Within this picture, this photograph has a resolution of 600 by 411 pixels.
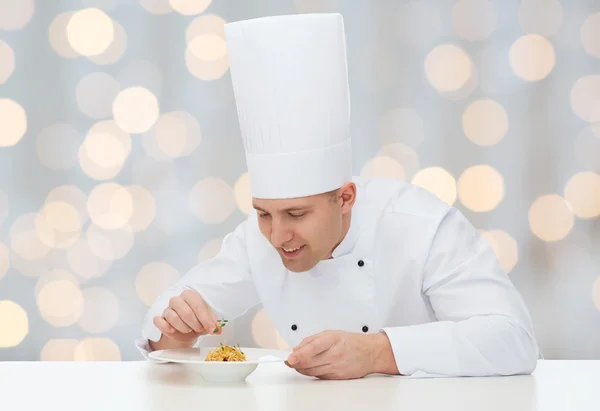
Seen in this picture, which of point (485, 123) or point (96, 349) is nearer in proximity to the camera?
point (485, 123)

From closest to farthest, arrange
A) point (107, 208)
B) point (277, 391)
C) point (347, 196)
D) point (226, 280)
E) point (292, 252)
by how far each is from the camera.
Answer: point (277, 391), point (292, 252), point (347, 196), point (226, 280), point (107, 208)

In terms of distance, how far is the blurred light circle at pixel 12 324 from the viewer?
3.53 m

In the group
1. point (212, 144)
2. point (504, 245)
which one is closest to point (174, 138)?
point (212, 144)

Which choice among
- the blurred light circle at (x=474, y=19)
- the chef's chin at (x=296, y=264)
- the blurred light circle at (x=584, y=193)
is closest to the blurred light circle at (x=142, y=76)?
the blurred light circle at (x=474, y=19)

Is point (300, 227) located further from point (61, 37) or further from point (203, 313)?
point (61, 37)

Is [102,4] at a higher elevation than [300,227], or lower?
higher

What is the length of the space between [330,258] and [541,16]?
1.90 metres

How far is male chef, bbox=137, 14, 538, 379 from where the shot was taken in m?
1.64

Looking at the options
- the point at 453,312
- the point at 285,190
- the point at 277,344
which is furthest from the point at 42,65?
the point at 453,312

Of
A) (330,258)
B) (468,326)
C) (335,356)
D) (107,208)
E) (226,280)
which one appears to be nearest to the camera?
(335,356)

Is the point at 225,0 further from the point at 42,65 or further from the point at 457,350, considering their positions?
the point at 457,350

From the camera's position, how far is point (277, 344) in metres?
3.53

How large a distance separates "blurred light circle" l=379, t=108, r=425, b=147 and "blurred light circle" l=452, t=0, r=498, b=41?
396mm

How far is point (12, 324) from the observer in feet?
11.6
